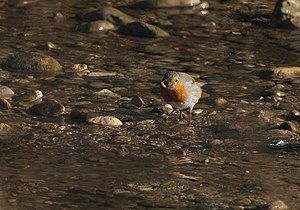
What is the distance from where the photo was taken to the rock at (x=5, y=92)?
10.5m

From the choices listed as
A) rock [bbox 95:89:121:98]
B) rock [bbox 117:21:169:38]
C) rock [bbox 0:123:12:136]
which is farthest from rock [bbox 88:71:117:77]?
rock [bbox 0:123:12:136]

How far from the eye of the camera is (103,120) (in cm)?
973

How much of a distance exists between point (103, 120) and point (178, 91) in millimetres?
785

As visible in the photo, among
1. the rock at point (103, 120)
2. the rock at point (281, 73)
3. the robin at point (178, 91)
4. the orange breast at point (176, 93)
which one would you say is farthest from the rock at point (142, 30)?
the rock at point (103, 120)

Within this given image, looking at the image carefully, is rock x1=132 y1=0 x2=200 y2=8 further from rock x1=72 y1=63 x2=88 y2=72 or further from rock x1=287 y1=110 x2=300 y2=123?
rock x1=287 y1=110 x2=300 y2=123

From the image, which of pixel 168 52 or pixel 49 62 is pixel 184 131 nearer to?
pixel 49 62

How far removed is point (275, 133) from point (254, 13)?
6.34 metres

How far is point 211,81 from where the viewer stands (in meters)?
11.5

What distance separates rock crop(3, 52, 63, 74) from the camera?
37.4 feet

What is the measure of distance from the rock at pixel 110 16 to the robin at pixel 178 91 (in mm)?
4336

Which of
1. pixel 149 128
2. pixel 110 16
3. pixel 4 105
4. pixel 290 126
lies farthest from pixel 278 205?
pixel 110 16

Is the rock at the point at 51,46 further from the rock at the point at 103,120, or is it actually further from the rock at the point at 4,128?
the rock at the point at 4,128

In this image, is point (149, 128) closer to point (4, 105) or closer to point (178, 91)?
→ point (178, 91)

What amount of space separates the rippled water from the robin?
209 mm
